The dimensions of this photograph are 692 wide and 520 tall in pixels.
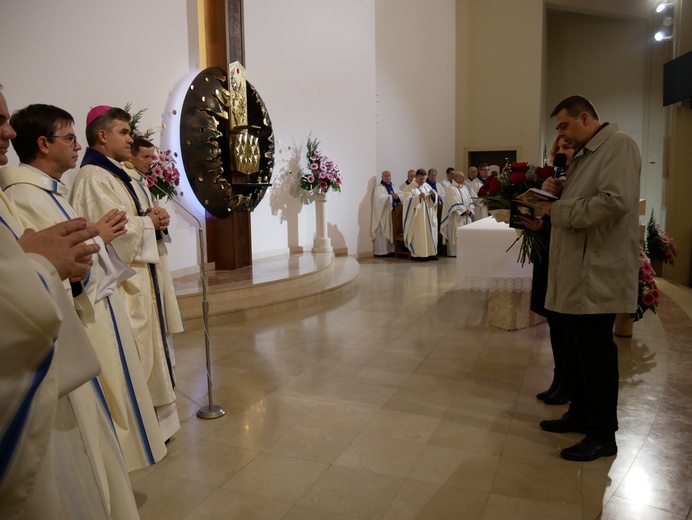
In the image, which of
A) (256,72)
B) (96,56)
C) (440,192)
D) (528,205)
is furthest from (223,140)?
(440,192)

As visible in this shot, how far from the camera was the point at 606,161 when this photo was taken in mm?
2670

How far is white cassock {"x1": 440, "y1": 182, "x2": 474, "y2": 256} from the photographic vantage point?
10977 mm

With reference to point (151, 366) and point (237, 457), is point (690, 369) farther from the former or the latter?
point (151, 366)

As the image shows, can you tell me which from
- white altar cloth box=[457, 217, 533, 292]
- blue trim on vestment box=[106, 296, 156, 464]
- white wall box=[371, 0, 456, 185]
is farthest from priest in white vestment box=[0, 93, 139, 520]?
white wall box=[371, 0, 456, 185]

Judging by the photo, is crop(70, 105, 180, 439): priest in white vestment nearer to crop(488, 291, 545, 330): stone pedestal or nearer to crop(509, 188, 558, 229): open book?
crop(509, 188, 558, 229): open book

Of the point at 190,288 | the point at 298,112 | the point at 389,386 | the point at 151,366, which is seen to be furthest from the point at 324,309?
the point at 298,112

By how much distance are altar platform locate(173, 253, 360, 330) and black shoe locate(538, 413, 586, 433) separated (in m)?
3.45

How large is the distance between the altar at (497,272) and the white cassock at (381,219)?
5.43 m

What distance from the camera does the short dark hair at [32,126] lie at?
204 cm

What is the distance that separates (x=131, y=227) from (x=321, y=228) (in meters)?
6.68

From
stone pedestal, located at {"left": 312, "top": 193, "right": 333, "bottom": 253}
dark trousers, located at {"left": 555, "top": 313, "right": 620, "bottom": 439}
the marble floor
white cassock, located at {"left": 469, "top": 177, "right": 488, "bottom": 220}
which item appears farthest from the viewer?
white cassock, located at {"left": 469, "top": 177, "right": 488, "bottom": 220}

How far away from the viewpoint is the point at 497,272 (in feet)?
16.9

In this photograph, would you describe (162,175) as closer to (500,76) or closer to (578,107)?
(578,107)

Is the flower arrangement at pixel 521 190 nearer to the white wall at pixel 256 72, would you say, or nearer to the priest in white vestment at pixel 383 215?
the white wall at pixel 256 72
